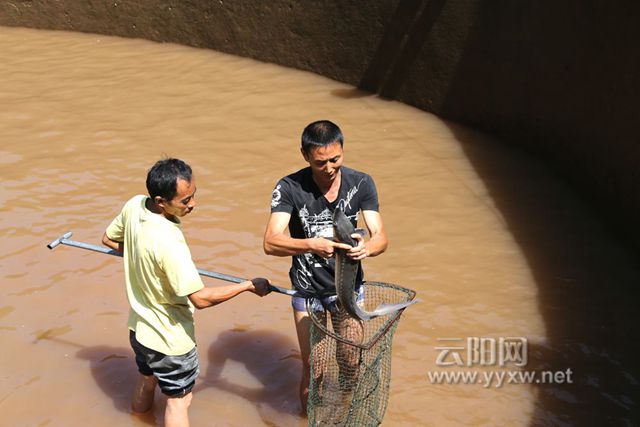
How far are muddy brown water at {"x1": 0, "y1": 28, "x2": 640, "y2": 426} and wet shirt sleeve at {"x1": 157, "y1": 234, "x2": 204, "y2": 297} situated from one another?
1.33 meters

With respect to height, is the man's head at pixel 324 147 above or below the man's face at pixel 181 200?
above

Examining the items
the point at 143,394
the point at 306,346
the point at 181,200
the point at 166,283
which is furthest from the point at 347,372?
the point at 181,200

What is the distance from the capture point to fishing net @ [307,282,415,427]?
14.2ft

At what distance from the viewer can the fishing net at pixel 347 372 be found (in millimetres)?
4316

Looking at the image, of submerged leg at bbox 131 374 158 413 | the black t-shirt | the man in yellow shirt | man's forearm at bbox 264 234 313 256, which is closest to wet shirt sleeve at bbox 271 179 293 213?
the black t-shirt

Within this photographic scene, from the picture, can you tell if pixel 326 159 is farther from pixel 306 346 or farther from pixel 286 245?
pixel 306 346

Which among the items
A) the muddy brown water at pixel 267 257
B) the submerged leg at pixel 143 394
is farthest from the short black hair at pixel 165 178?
the muddy brown water at pixel 267 257

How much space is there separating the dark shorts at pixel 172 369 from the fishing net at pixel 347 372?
0.64 meters

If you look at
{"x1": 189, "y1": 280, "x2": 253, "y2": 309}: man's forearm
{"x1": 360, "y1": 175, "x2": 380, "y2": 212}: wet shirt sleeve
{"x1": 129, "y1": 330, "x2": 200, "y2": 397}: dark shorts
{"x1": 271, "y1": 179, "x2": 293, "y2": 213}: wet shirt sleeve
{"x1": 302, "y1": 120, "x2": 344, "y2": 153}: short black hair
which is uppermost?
{"x1": 302, "y1": 120, "x2": 344, "y2": 153}: short black hair

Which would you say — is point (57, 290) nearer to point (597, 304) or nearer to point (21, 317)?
point (21, 317)

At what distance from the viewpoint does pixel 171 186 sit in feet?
12.9

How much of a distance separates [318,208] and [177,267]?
82 centimetres

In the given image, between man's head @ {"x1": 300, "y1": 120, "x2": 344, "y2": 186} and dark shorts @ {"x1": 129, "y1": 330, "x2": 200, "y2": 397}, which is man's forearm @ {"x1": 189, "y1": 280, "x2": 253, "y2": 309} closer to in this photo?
dark shorts @ {"x1": 129, "y1": 330, "x2": 200, "y2": 397}

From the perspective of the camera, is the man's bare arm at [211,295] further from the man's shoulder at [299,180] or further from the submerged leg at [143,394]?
the submerged leg at [143,394]
